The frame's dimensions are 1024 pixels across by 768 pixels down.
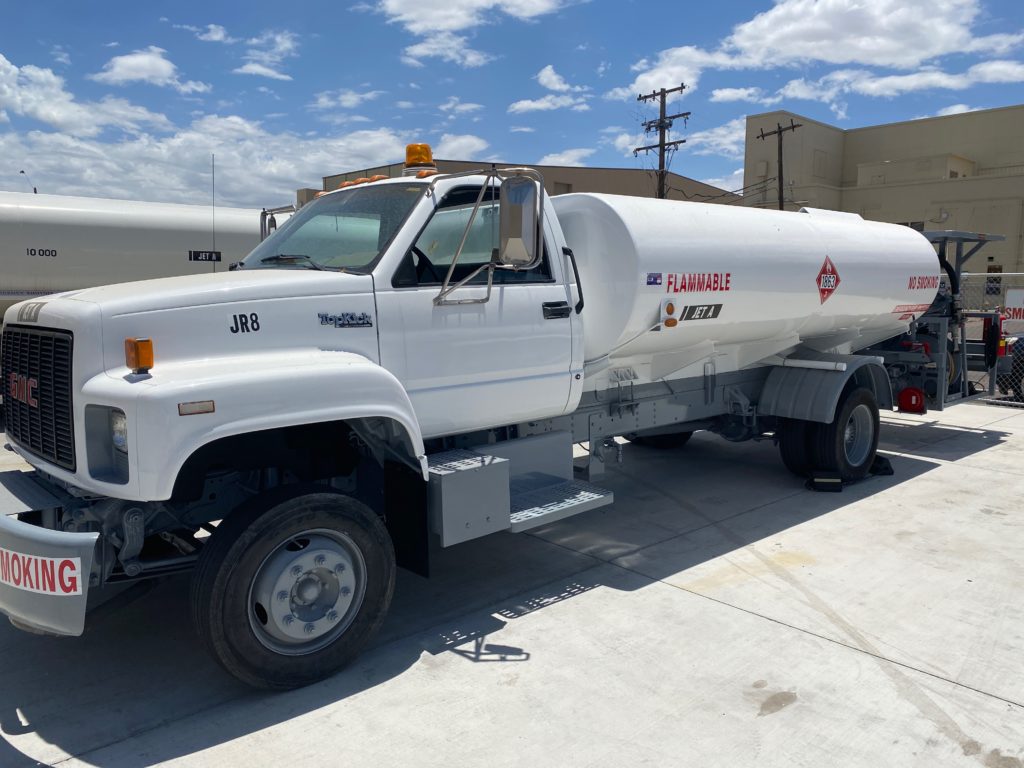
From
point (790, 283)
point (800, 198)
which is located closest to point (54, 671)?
point (790, 283)

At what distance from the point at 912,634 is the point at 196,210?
Answer: 42.6 ft

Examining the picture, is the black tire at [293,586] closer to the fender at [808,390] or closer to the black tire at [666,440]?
the fender at [808,390]

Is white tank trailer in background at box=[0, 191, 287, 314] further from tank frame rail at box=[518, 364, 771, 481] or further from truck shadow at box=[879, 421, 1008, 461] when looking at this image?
truck shadow at box=[879, 421, 1008, 461]

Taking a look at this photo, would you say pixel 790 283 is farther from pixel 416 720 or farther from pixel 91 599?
pixel 91 599

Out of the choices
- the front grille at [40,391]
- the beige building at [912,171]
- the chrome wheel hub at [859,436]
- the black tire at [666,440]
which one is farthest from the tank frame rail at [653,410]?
the beige building at [912,171]

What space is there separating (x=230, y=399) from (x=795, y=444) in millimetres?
5850

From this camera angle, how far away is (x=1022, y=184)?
40.5 meters

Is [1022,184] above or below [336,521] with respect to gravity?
above

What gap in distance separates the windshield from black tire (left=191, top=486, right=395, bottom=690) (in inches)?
52.1

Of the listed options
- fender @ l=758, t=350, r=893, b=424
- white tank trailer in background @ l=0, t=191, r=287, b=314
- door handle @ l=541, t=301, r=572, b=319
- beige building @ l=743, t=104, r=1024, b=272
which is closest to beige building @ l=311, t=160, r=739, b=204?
beige building @ l=743, t=104, r=1024, b=272

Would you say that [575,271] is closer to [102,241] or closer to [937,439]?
[937,439]

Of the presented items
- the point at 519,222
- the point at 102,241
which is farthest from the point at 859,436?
the point at 102,241

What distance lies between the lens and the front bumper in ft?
11.1

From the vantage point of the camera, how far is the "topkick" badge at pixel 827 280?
279 inches
